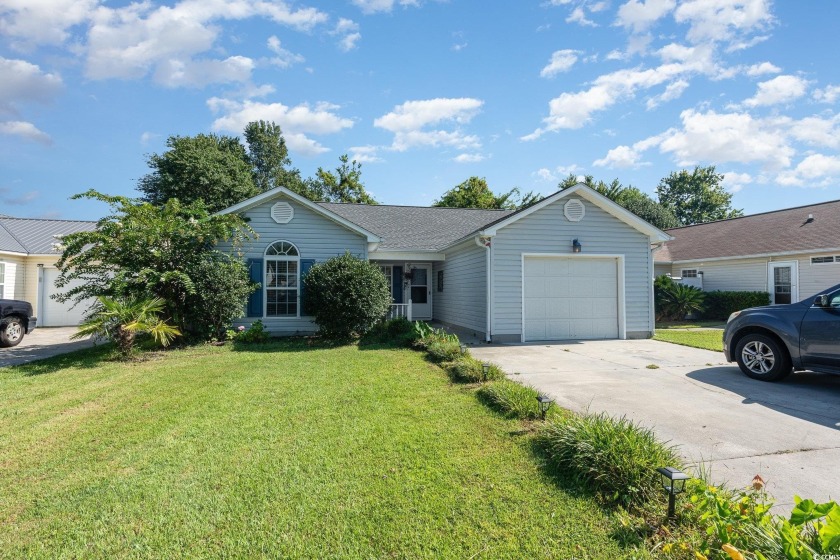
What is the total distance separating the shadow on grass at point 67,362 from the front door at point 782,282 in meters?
22.0

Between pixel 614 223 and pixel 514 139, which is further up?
pixel 514 139

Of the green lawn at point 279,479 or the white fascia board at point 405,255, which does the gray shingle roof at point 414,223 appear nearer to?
the white fascia board at point 405,255

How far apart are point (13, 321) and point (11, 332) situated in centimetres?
29

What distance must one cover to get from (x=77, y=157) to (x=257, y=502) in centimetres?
1757

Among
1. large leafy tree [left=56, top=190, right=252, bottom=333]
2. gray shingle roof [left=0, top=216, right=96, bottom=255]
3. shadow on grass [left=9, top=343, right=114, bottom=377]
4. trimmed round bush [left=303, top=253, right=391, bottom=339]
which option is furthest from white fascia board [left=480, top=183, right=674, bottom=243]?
gray shingle roof [left=0, top=216, right=96, bottom=255]

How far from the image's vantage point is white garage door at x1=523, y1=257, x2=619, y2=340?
10914 mm

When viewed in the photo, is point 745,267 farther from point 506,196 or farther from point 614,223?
point 506,196

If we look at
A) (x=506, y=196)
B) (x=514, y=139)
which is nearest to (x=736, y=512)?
(x=514, y=139)

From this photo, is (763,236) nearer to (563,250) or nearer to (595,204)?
(595,204)

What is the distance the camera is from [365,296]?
10.3 m

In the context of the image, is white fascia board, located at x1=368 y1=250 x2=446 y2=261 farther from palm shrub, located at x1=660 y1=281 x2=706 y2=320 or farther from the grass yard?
palm shrub, located at x1=660 y1=281 x2=706 y2=320

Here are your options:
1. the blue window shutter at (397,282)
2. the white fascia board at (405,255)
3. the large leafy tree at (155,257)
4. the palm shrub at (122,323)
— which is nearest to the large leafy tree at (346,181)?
the blue window shutter at (397,282)

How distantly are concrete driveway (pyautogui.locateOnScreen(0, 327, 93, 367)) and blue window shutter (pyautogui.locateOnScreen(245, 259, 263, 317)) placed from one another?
4.23m

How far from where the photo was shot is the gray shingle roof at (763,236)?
50.2ft
